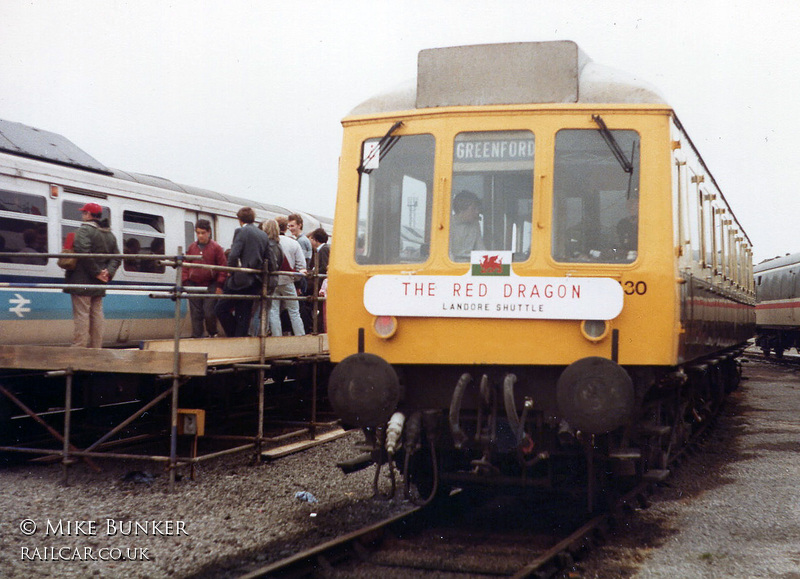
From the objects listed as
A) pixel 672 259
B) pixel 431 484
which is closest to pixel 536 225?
pixel 672 259

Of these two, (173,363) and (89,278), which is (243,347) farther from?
(89,278)

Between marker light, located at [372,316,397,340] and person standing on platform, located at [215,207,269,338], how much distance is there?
3.07 meters

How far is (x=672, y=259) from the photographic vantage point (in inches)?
227

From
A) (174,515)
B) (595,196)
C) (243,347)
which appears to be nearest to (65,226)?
(243,347)

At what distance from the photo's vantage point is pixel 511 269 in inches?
230

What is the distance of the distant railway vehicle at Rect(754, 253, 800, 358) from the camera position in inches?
1070

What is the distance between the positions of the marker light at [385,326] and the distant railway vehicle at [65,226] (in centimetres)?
443

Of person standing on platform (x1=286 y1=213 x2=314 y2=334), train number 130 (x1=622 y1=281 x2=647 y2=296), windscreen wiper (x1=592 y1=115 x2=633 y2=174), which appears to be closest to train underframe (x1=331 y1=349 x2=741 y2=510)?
train number 130 (x1=622 y1=281 x2=647 y2=296)

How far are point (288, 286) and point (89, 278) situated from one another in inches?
84.4

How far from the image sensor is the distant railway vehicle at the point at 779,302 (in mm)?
27188

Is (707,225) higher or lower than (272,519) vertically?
higher

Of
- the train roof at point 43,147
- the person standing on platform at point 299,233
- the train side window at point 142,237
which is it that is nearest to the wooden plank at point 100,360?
the train roof at point 43,147

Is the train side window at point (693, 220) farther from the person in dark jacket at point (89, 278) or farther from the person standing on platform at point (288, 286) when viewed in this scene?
the person in dark jacket at point (89, 278)

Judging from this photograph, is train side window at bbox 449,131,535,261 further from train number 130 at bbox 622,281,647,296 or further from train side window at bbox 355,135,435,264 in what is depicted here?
train number 130 at bbox 622,281,647,296
